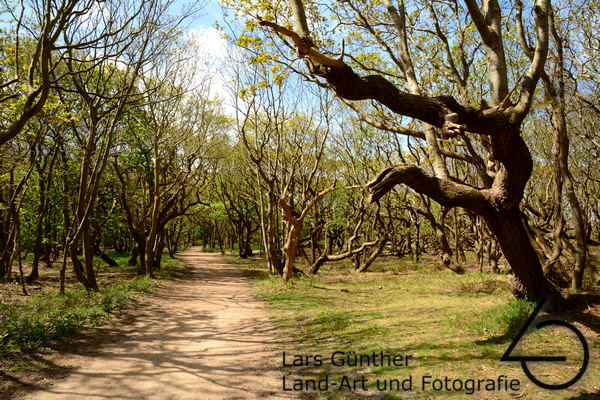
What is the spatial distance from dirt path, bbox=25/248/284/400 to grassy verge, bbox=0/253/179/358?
0.72m

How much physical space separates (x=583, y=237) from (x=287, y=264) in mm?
10393

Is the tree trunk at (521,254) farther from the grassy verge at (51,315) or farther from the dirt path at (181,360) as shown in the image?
the grassy verge at (51,315)

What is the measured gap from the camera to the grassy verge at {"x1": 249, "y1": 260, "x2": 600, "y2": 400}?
4.88 meters

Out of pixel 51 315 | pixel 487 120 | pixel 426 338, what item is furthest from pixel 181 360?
pixel 487 120

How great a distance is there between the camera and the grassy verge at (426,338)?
16.0 ft

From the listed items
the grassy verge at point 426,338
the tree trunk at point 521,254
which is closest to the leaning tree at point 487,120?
the tree trunk at point 521,254

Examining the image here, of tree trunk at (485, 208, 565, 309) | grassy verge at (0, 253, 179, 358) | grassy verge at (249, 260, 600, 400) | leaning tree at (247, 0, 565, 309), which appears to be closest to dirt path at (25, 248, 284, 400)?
grassy verge at (249, 260, 600, 400)

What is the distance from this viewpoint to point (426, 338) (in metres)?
6.80

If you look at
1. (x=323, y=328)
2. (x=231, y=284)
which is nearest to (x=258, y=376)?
(x=323, y=328)

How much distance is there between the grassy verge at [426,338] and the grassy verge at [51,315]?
427 cm

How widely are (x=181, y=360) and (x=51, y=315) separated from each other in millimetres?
4149

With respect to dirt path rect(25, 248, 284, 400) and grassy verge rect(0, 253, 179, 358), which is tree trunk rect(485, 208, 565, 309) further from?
grassy verge rect(0, 253, 179, 358)

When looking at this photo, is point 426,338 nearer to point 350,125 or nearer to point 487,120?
point 487,120

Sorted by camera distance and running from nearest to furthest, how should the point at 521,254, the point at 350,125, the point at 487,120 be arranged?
the point at 487,120 → the point at 521,254 → the point at 350,125
